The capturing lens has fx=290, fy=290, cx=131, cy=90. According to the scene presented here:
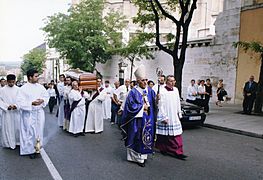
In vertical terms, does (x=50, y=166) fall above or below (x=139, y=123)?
below

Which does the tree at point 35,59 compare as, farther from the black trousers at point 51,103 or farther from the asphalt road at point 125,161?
the asphalt road at point 125,161

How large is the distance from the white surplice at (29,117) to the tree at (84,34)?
2065cm

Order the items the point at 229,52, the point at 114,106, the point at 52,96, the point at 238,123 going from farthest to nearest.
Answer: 1. the point at 229,52
2. the point at 52,96
3. the point at 114,106
4. the point at 238,123

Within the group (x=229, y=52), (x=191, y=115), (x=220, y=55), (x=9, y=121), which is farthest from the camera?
(x=220, y=55)

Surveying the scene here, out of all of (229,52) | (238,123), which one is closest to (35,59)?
(229,52)

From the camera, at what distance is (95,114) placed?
9484 millimetres

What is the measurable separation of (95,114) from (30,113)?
3.39 m

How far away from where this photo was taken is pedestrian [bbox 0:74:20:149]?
696 centimetres

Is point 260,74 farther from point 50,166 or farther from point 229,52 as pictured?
point 50,166

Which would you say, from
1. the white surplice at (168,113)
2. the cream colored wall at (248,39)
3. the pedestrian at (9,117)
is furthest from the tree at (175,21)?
the pedestrian at (9,117)

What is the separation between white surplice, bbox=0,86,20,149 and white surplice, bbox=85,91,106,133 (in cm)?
262

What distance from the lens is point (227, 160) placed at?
6340 millimetres

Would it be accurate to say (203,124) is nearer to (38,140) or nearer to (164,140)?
(164,140)

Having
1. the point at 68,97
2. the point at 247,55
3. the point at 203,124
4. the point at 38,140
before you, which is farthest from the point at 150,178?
the point at 247,55
